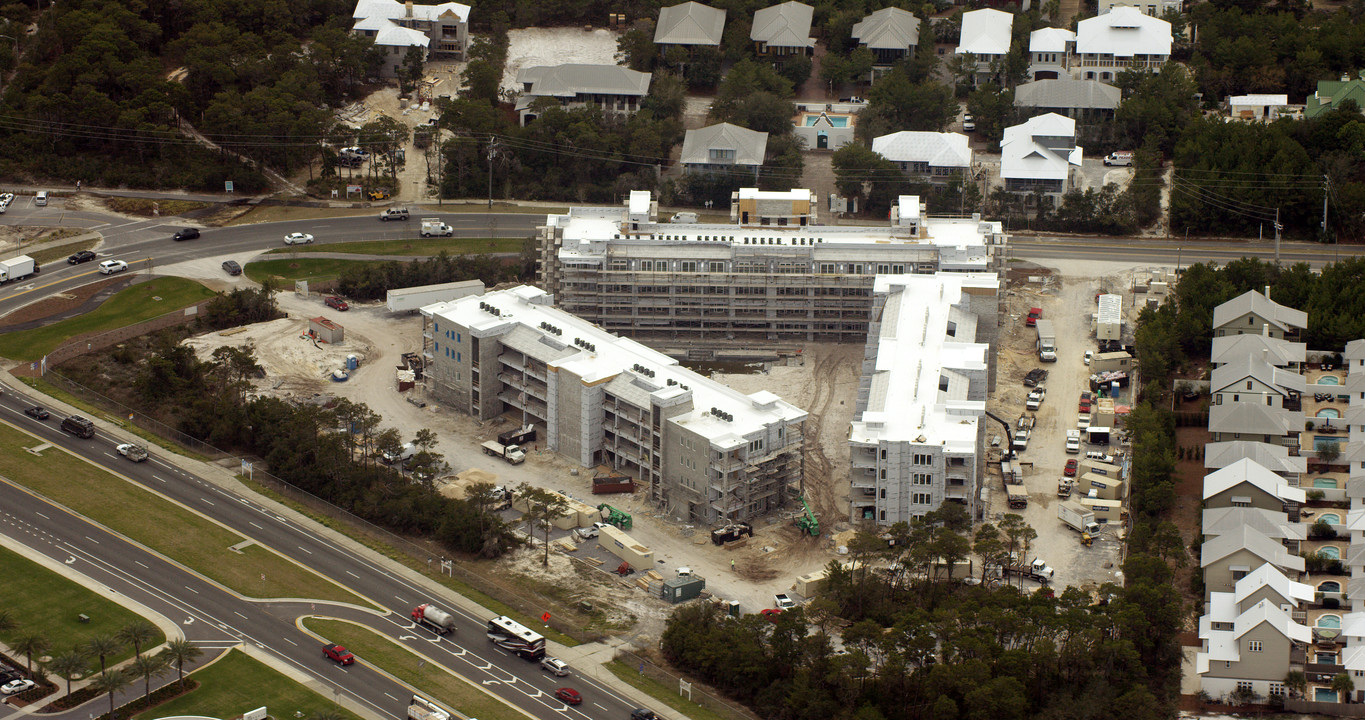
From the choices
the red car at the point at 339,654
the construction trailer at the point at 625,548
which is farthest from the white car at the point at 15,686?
the construction trailer at the point at 625,548

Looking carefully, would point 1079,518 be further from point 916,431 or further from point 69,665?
point 69,665

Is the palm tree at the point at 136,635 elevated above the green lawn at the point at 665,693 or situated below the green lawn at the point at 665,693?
above

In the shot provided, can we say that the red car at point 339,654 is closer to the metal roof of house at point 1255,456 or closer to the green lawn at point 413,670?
the green lawn at point 413,670

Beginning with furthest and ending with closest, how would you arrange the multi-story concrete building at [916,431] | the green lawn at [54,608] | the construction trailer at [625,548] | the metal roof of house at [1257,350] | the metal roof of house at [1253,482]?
1. the metal roof of house at [1257,350]
2. the multi-story concrete building at [916,431]
3. the metal roof of house at [1253,482]
4. the construction trailer at [625,548]
5. the green lawn at [54,608]

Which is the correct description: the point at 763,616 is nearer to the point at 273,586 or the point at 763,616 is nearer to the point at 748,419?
the point at 748,419

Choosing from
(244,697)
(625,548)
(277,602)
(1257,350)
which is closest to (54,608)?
(277,602)

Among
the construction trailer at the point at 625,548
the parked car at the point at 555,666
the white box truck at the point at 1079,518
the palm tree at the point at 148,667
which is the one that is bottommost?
the parked car at the point at 555,666

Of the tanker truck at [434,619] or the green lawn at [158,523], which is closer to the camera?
the tanker truck at [434,619]

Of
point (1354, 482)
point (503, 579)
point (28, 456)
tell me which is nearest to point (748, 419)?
point (503, 579)
